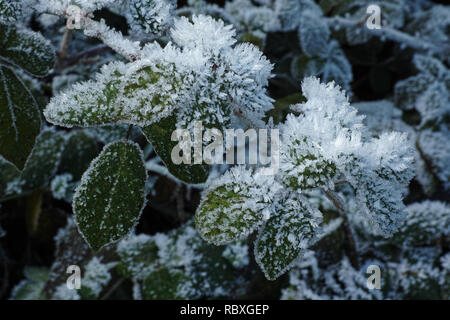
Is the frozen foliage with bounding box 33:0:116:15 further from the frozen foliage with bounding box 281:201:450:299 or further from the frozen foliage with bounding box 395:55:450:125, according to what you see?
the frozen foliage with bounding box 395:55:450:125

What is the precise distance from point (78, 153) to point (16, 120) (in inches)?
14.0

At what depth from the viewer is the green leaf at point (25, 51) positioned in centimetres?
75

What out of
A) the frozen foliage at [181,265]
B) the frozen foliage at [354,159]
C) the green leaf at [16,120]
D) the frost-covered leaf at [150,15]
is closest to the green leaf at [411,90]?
the frozen foliage at [181,265]

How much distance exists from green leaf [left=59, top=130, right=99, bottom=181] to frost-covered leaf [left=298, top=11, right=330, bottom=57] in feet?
1.90

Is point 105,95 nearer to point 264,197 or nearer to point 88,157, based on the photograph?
point 264,197

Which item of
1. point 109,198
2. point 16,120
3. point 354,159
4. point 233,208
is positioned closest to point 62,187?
point 16,120

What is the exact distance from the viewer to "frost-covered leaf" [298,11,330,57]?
3.80 feet

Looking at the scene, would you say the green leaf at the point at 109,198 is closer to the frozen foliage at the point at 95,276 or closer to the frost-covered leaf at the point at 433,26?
the frozen foliage at the point at 95,276

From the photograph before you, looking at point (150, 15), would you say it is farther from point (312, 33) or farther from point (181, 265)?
point (312, 33)

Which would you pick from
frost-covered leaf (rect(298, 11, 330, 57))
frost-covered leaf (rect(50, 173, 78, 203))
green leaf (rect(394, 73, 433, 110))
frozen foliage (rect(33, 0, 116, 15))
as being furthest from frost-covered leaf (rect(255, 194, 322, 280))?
green leaf (rect(394, 73, 433, 110))

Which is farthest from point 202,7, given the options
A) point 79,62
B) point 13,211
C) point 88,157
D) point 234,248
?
point 13,211

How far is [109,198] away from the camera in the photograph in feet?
1.90

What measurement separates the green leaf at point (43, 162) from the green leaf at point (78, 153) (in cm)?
2

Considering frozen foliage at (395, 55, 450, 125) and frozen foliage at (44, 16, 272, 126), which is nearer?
frozen foliage at (44, 16, 272, 126)
